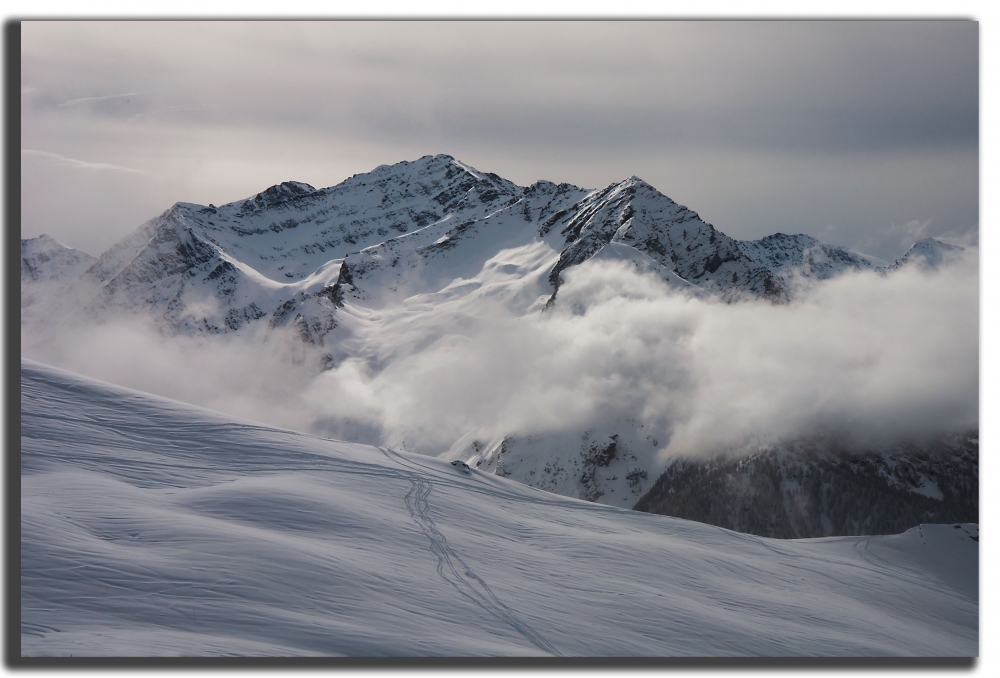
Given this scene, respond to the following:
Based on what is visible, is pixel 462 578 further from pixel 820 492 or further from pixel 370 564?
pixel 820 492

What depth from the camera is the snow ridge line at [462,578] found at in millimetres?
10219

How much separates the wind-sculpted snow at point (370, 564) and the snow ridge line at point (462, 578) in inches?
1.9

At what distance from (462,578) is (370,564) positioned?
4.54 feet

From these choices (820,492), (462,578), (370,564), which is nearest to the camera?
(370,564)

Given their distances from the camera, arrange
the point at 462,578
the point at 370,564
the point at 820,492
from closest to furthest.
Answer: the point at 370,564, the point at 462,578, the point at 820,492

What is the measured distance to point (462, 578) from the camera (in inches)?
445

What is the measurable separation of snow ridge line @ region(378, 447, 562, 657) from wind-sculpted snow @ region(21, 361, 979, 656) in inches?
1.9

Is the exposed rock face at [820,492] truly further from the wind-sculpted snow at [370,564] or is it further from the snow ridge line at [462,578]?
the snow ridge line at [462,578]

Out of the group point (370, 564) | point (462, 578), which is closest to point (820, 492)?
point (462, 578)

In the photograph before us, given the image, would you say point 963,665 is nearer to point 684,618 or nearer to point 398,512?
point 684,618

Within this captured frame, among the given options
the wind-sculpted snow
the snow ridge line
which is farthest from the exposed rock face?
the snow ridge line

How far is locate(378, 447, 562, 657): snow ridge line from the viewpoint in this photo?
33.5 ft

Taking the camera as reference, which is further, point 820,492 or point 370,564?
point 820,492

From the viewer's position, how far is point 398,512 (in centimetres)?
1355
